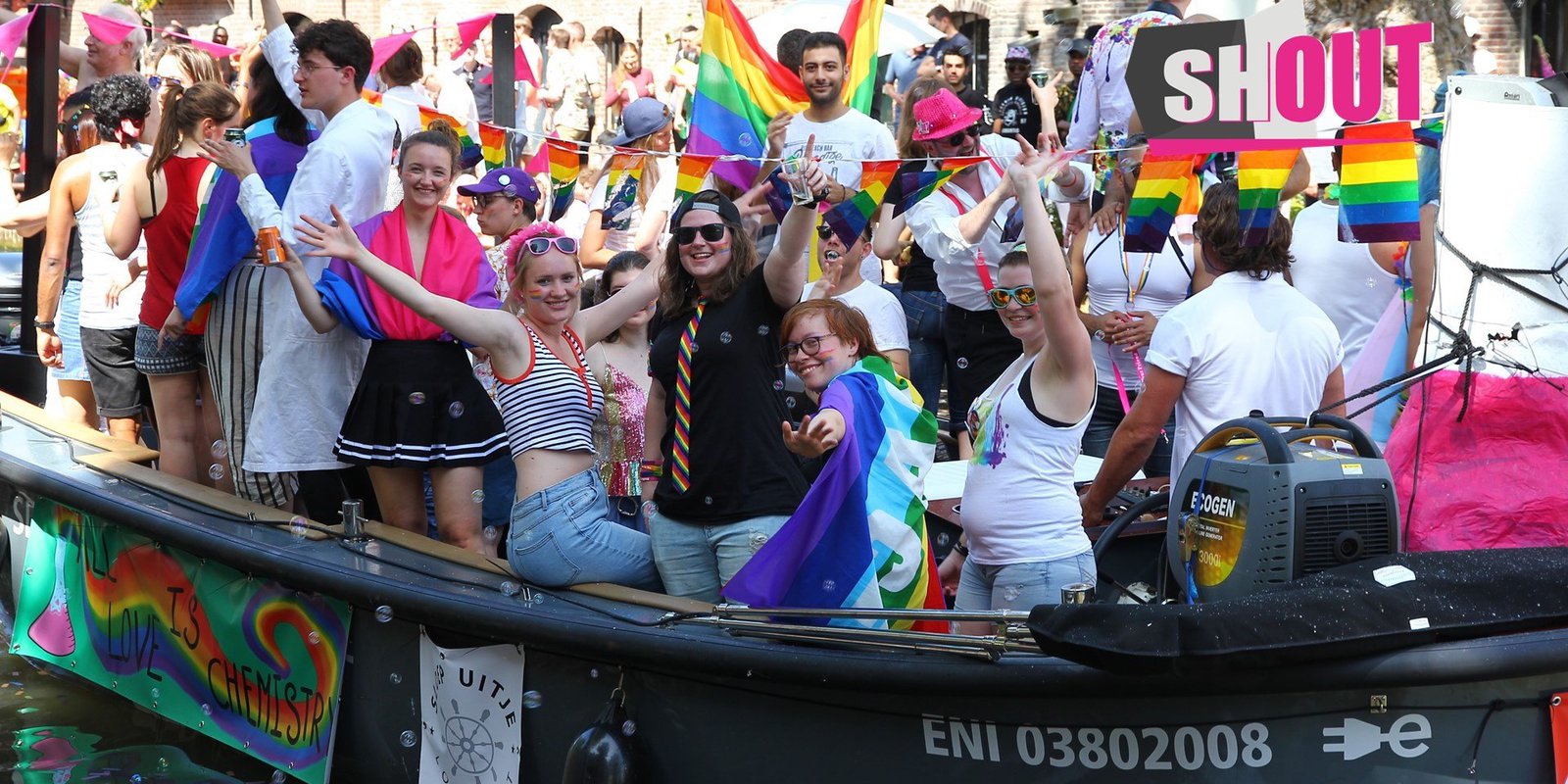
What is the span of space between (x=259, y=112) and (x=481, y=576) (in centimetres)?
203

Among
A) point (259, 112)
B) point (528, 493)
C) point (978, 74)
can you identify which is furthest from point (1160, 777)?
point (978, 74)

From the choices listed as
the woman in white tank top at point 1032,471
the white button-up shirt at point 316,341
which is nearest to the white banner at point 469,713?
the white button-up shirt at point 316,341

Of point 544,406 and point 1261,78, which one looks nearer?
point 1261,78

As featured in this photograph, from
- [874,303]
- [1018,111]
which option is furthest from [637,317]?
[1018,111]

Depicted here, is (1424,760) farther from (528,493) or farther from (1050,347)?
(528,493)

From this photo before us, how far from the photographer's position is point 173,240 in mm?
5637

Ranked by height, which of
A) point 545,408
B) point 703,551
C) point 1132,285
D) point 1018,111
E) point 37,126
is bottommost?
point 703,551

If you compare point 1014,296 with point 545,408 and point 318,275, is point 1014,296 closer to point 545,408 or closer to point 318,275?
point 545,408

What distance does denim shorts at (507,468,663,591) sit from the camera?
166 inches

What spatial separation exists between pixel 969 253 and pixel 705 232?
246 centimetres

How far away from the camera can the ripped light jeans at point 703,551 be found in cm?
407

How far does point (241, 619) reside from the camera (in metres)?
5.04

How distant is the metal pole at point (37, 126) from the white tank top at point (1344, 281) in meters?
5.35

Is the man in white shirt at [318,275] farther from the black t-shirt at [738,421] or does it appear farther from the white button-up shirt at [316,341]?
the black t-shirt at [738,421]
